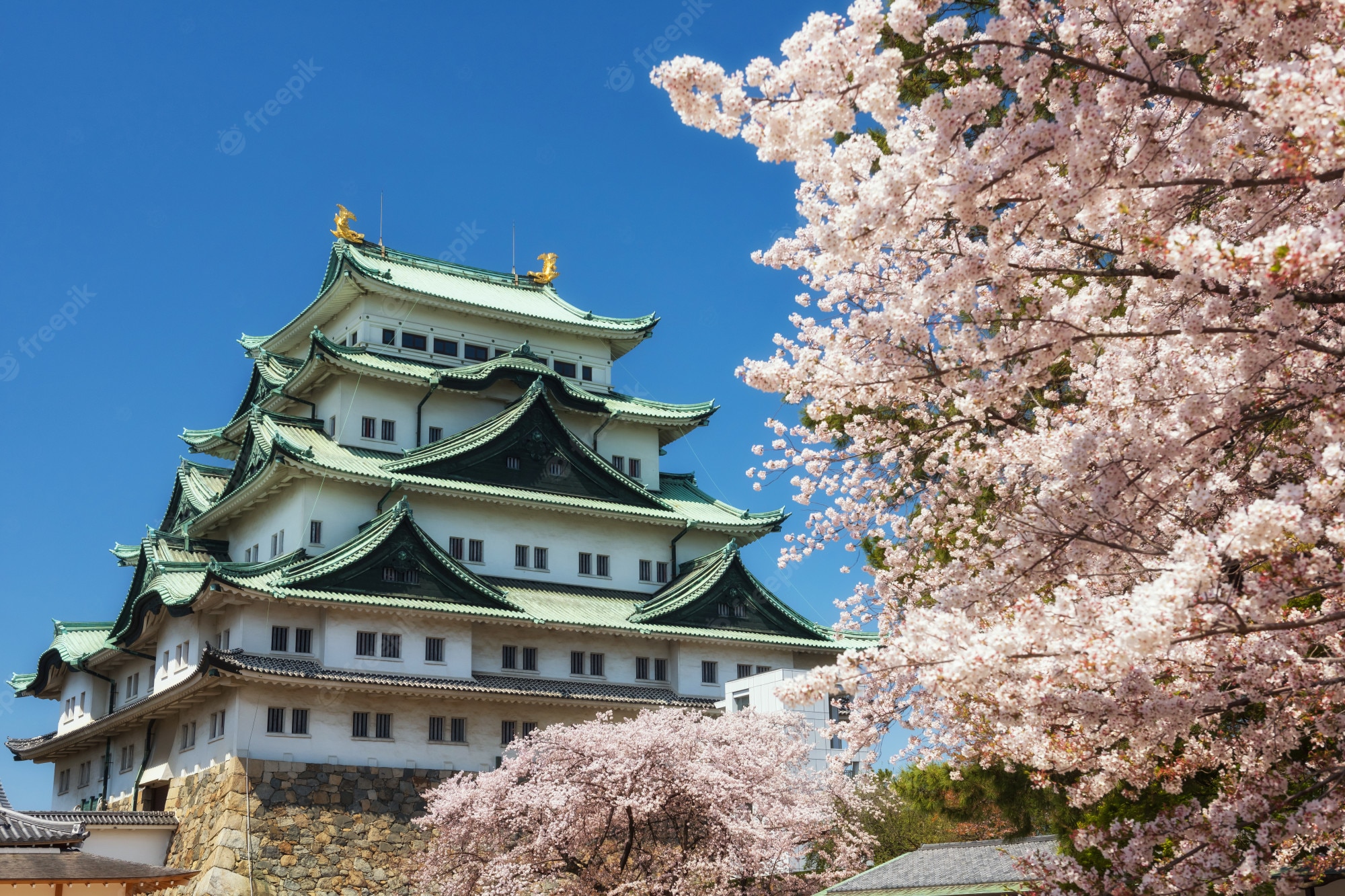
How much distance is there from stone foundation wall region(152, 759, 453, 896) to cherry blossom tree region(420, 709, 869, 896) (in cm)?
231

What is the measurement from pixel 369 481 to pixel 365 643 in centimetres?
534

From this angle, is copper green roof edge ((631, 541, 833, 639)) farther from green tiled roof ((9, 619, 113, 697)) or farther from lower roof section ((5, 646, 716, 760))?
green tiled roof ((9, 619, 113, 697))

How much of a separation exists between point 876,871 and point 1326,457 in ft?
66.0

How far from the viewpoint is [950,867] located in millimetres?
23062

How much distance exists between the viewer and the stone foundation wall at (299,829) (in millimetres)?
29547

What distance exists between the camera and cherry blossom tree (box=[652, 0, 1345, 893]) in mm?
6602

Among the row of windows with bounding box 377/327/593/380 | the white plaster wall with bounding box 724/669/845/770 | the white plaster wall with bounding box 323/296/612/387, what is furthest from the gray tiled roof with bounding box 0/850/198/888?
the row of windows with bounding box 377/327/593/380

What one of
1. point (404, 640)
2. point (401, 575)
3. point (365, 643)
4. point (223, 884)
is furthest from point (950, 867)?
point (401, 575)

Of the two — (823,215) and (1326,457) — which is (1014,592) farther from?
(823,215)

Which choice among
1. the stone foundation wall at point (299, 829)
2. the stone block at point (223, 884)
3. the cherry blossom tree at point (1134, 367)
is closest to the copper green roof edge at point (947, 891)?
the cherry blossom tree at point (1134, 367)

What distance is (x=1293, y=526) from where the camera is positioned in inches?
237

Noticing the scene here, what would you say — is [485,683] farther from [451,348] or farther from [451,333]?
[451,333]

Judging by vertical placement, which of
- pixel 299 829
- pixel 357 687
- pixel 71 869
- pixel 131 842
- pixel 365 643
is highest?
pixel 365 643

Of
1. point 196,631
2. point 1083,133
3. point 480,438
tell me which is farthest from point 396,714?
point 1083,133
